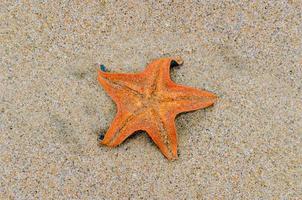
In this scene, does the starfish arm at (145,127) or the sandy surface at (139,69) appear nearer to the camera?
the starfish arm at (145,127)

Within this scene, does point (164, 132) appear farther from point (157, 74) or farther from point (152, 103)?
point (157, 74)

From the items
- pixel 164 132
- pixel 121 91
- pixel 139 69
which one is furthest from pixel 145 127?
pixel 139 69

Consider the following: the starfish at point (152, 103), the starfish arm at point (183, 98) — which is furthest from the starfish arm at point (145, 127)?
the starfish arm at point (183, 98)

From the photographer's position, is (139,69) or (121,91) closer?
(121,91)

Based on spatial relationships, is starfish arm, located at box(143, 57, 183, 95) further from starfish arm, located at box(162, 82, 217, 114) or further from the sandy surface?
the sandy surface

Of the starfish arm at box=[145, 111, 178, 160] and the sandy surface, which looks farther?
the sandy surface

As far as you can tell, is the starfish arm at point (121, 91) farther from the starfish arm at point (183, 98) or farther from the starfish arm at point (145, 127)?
the starfish arm at point (183, 98)

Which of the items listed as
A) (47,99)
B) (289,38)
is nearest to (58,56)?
(47,99)

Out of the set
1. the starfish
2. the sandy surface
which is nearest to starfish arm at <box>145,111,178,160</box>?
the starfish

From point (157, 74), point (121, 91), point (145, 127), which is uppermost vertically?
point (157, 74)
